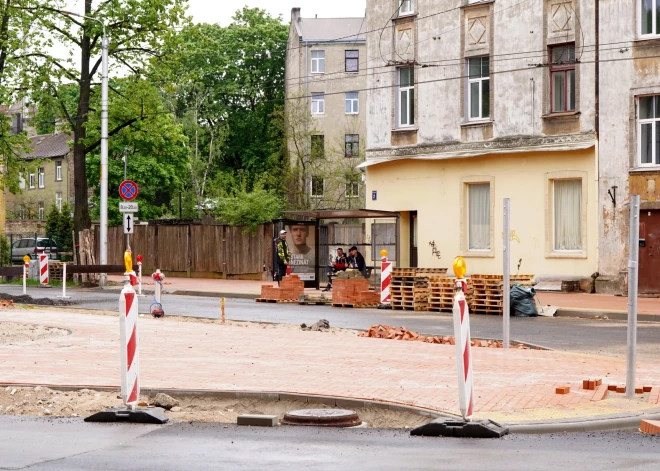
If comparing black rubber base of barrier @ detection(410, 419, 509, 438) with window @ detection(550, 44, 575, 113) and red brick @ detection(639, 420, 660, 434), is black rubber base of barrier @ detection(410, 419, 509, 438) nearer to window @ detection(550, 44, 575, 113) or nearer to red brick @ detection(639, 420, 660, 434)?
red brick @ detection(639, 420, 660, 434)

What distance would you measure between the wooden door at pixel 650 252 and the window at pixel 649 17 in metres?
4.83

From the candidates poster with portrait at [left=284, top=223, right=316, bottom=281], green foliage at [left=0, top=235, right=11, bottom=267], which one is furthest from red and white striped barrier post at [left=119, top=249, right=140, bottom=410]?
green foliage at [left=0, top=235, right=11, bottom=267]

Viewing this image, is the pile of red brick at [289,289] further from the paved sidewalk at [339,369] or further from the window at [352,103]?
the window at [352,103]

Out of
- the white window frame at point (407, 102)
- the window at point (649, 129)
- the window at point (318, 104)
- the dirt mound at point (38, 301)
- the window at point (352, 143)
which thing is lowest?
the dirt mound at point (38, 301)

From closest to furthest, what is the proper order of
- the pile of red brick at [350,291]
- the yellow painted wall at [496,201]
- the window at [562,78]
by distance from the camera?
the pile of red brick at [350,291] → the yellow painted wall at [496,201] → the window at [562,78]

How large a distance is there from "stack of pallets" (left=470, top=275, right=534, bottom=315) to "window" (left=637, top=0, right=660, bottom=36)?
927 centimetres

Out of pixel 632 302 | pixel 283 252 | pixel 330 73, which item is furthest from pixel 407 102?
pixel 330 73

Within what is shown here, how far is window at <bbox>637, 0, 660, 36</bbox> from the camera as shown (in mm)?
31750

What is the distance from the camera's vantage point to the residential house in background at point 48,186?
288 feet

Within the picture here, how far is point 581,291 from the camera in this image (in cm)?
3341

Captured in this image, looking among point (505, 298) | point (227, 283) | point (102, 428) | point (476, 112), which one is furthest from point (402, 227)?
point (102, 428)

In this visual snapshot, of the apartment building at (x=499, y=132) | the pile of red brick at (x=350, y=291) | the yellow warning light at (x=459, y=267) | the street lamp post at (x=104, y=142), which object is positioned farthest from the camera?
the street lamp post at (x=104, y=142)

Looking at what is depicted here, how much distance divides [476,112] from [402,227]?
4.87 m

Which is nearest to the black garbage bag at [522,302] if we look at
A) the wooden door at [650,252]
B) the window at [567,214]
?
the wooden door at [650,252]
